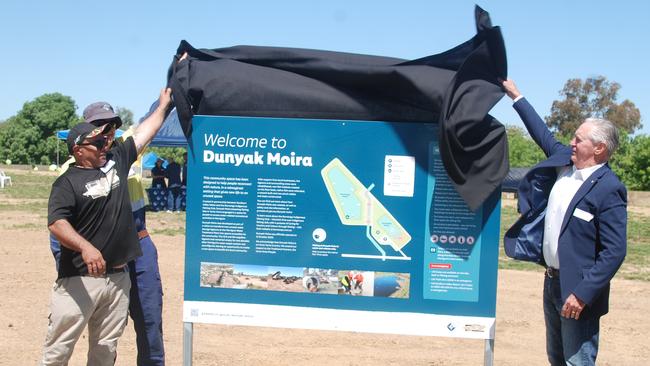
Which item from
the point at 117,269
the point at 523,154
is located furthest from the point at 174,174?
the point at 523,154

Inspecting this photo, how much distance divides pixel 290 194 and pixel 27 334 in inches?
171

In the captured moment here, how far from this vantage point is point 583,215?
4.07 meters

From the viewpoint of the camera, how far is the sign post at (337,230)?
411 centimetres

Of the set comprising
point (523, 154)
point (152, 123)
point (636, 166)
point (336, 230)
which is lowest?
point (336, 230)

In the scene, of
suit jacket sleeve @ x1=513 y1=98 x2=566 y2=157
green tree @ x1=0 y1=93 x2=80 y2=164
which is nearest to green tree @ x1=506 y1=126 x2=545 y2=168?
green tree @ x1=0 y1=93 x2=80 y2=164

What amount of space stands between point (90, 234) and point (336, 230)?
153 cm

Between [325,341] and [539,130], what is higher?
[539,130]

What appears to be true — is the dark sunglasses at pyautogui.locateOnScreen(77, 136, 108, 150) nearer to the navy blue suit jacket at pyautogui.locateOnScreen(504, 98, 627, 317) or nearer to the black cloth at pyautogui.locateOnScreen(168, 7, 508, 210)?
the black cloth at pyautogui.locateOnScreen(168, 7, 508, 210)

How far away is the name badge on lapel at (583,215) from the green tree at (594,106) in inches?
2758

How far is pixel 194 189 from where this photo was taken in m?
4.23

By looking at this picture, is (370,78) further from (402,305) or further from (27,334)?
(27,334)

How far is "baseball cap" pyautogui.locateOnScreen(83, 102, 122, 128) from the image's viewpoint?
15.1ft

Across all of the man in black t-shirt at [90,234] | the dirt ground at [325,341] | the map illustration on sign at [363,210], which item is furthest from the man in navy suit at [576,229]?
the dirt ground at [325,341]

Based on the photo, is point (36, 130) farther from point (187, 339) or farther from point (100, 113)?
point (187, 339)
